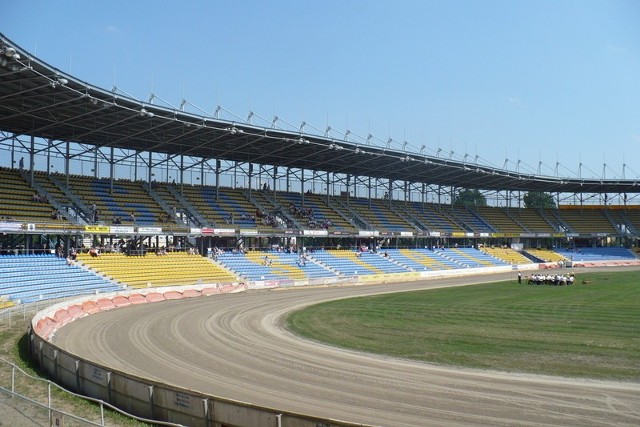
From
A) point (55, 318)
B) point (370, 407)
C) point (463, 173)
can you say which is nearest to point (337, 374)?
point (370, 407)

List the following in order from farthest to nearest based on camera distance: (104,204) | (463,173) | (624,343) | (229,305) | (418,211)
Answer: (418,211) → (463,173) → (104,204) → (229,305) → (624,343)

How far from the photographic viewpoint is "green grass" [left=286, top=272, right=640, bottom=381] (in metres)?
19.4

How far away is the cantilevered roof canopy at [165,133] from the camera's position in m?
33.8

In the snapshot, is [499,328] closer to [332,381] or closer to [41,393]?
[332,381]

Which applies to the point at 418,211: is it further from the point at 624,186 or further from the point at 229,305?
the point at 229,305

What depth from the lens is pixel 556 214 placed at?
95250mm

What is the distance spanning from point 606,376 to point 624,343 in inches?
223

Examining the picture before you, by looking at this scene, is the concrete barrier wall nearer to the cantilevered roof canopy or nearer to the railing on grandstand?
the railing on grandstand

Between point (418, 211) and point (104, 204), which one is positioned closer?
point (104, 204)

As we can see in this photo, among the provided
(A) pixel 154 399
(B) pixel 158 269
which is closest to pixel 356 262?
(B) pixel 158 269

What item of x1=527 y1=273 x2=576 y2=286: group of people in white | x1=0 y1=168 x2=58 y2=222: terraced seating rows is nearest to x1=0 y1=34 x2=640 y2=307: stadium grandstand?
x1=0 y1=168 x2=58 y2=222: terraced seating rows

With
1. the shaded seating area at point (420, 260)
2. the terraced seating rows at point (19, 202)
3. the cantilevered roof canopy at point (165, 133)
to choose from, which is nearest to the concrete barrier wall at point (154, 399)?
the cantilevered roof canopy at point (165, 133)

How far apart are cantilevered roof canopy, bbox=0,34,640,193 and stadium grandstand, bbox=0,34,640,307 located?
0.46 feet

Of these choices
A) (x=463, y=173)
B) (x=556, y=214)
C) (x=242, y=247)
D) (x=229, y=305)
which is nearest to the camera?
(x=229, y=305)
